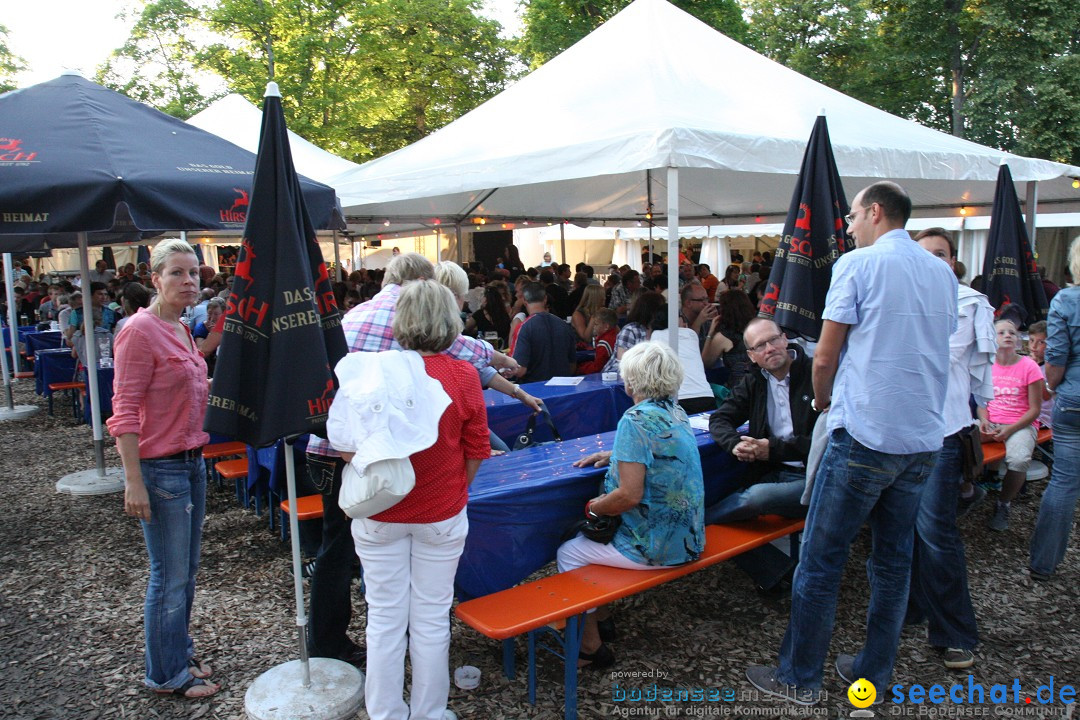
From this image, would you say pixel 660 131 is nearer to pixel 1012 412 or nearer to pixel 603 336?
pixel 603 336

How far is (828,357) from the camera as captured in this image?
2.54 metres

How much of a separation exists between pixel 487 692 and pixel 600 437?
1.54 meters

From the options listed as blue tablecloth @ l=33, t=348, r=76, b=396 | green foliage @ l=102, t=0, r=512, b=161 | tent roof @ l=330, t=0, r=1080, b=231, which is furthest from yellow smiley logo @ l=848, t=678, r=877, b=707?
green foliage @ l=102, t=0, r=512, b=161

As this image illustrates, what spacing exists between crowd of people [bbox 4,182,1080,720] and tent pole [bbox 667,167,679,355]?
3.90ft

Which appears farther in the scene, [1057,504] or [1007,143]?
[1007,143]

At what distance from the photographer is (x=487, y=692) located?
2.95 meters

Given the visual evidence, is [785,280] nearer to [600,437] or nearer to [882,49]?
[600,437]

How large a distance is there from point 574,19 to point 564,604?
22.0 m

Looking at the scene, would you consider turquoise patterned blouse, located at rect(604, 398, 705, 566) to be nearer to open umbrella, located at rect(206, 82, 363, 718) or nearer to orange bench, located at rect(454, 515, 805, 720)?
orange bench, located at rect(454, 515, 805, 720)

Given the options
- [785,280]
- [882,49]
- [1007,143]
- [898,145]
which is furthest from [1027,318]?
[882,49]

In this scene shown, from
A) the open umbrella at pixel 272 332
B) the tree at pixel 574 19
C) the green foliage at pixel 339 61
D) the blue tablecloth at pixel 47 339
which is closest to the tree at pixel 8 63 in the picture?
the green foliage at pixel 339 61

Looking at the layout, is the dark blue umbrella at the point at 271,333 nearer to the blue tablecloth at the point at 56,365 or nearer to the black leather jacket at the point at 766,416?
the black leather jacket at the point at 766,416

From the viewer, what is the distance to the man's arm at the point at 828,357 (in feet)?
8.23

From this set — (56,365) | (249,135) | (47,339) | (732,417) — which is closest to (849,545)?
(732,417)
